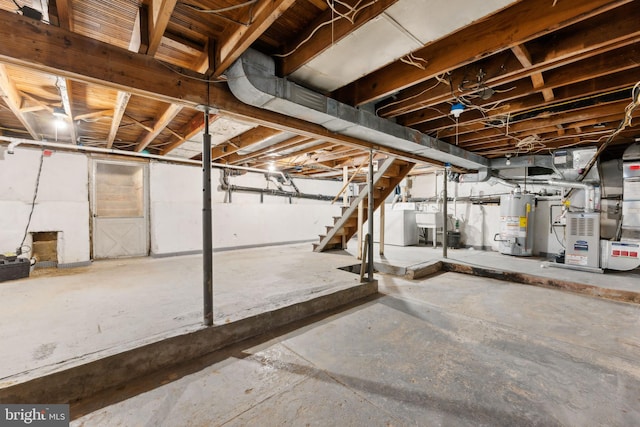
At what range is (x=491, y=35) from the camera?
5.73 ft

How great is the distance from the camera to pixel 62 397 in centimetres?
149

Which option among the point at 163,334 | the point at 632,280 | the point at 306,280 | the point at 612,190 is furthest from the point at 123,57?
the point at 612,190

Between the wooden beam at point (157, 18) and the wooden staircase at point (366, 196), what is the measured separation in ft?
11.1

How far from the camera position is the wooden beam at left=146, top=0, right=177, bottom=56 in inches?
53.3

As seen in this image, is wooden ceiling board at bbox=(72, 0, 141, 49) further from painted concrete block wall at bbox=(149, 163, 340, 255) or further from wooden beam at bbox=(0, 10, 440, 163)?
painted concrete block wall at bbox=(149, 163, 340, 255)

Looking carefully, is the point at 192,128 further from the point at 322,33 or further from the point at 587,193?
the point at 587,193

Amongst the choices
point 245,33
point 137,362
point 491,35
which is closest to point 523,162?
point 491,35

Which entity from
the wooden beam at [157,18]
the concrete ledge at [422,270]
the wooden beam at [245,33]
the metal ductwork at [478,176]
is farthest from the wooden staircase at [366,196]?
the wooden beam at [157,18]

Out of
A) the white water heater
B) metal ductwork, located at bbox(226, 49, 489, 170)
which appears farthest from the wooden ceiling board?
the white water heater

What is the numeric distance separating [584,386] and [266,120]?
3.09m

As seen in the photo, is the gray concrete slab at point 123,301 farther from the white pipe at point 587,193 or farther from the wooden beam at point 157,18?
the white pipe at point 587,193

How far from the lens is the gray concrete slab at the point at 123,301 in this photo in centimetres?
173

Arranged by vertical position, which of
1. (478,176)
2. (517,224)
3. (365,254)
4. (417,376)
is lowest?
(417,376)

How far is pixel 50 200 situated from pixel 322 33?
500 cm
